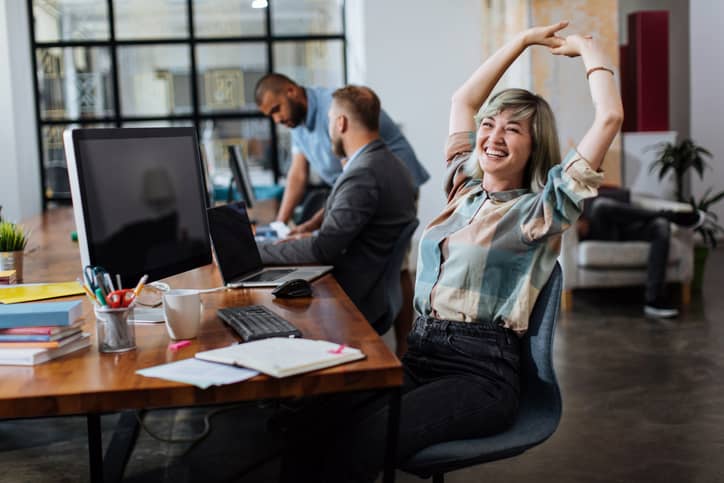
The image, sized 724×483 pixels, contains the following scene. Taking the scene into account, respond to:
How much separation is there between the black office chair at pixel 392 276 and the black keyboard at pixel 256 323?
1.15m

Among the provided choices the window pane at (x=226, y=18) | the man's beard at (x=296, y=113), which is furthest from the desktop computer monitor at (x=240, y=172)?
the window pane at (x=226, y=18)

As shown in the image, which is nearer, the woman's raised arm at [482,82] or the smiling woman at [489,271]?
the smiling woman at [489,271]

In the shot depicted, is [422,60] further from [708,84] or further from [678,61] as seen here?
[708,84]

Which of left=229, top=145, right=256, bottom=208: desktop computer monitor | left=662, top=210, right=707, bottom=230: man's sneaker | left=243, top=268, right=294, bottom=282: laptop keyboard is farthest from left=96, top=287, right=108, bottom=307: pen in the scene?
left=662, top=210, right=707, bottom=230: man's sneaker

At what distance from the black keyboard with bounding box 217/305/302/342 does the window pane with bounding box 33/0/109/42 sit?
271 inches

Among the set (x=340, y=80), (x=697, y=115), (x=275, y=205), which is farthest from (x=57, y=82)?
(x=697, y=115)

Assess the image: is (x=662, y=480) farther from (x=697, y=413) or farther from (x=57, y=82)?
(x=57, y=82)

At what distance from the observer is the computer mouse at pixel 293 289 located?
250 centimetres

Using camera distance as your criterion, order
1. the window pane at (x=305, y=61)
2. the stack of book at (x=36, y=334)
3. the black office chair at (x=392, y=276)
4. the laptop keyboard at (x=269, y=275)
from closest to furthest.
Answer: the stack of book at (x=36, y=334) < the laptop keyboard at (x=269, y=275) < the black office chair at (x=392, y=276) < the window pane at (x=305, y=61)

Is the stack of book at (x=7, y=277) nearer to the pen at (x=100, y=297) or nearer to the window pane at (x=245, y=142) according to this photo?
the pen at (x=100, y=297)

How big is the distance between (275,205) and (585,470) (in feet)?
11.0

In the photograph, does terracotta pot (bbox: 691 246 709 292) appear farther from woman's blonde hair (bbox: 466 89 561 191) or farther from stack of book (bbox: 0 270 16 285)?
stack of book (bbox: 0 270 16 285)

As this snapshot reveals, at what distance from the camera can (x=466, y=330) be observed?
2.19 m

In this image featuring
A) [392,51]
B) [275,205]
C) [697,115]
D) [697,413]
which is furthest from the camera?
[697,115]
